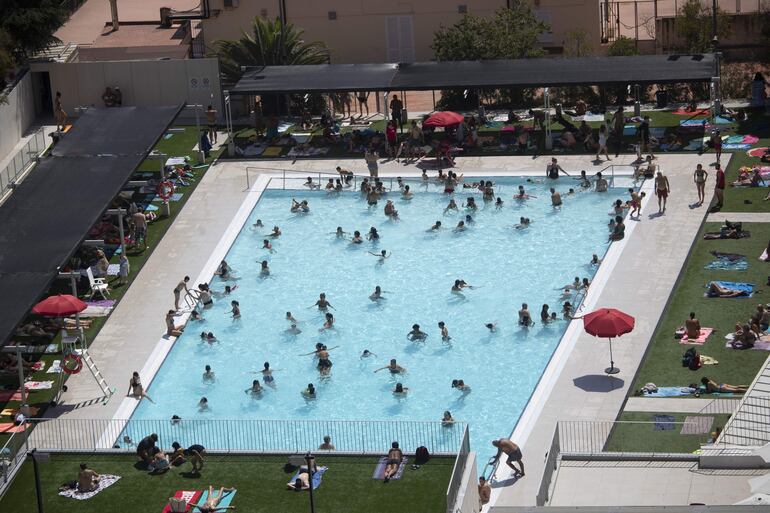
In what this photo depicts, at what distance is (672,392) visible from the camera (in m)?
42.1

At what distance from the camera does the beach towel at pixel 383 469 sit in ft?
126

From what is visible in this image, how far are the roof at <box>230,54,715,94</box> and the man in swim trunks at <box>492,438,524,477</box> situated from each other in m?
22.8

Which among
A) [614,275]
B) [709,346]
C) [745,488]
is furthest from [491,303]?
[745,488]

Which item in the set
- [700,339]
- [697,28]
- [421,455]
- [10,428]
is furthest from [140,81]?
[421,455]

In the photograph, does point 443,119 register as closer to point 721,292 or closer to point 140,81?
point 140,81

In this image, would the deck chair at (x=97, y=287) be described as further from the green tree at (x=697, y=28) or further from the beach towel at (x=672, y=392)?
the green tree at (x=697, y=28)

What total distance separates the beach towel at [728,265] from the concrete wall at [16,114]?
25.2m

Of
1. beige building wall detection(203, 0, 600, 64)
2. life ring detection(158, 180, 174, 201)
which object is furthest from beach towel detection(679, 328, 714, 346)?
beige building wall detection(203, 0, 600, 64)

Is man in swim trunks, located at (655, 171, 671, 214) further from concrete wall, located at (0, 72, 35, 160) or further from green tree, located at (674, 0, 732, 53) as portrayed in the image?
concrete wall, located at (0, 72, 35, 160)

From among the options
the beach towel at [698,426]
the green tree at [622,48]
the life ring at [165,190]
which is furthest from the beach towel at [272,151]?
the beach towel at [698,426]

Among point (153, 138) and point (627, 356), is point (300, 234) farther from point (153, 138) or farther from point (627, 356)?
point (627, 356)

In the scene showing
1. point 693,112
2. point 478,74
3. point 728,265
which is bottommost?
point 728,265

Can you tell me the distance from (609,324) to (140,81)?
2685 centimetres

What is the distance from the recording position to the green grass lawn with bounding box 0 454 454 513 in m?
37.6
